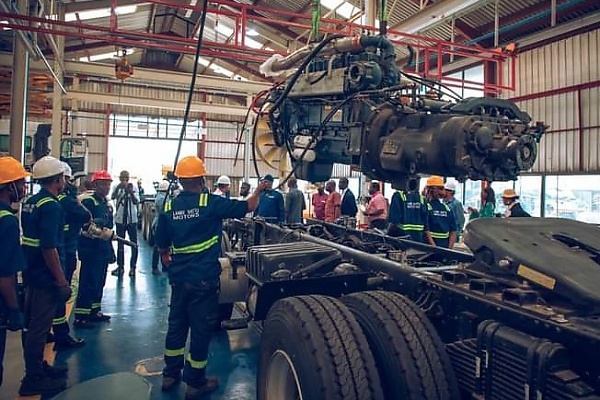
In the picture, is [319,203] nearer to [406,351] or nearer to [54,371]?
[54,371]

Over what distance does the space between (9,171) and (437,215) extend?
14.1 ft

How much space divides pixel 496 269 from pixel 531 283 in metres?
0.21

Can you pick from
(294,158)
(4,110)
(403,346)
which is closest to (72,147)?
(4,110)

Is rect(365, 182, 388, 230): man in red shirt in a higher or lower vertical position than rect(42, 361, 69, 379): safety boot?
higher

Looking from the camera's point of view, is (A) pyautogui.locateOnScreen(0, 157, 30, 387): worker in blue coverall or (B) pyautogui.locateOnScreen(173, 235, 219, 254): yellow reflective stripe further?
(B) pyautogui.locateOnScreen(173, 235, 219, 254): yellow reflective stripe

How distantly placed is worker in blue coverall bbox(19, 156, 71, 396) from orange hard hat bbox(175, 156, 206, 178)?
908mm

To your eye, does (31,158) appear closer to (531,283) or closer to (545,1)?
(531,283)

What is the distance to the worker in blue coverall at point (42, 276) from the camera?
366 cm

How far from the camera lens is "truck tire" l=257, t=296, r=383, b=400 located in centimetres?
218

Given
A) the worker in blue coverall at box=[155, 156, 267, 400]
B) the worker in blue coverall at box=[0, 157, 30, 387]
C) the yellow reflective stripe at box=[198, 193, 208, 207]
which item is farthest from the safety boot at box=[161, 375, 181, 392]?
the yellow reflective stripe at box=[198, 193, 208, 207]

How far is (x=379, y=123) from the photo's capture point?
323cm

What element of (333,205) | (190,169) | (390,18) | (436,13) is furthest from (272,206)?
(390,18)

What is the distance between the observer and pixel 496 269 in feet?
7.61

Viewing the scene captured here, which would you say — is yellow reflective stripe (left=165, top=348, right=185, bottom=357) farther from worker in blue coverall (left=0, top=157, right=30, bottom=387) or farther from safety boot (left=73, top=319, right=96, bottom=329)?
safety boot (left=73, top=319, right=96, bottom=329)
